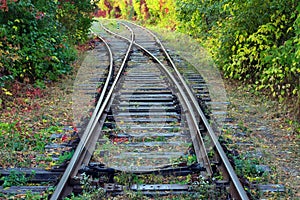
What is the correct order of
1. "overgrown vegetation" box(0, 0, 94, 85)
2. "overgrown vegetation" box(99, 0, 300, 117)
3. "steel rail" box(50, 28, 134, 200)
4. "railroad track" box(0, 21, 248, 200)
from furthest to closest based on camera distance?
1. "overgrown vegetation" box(0, 0, 94, 85)
2. "overgrown vegetation" box(99, 0, 300, 117)
3. "railroad track" box(0, 21, 248, 200)
4. "steel rail" box(50, 28, 134, 200)

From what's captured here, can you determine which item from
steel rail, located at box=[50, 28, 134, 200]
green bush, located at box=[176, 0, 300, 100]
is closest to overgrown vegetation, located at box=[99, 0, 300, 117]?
green bush, located at box=[176, 0, 300, 100]

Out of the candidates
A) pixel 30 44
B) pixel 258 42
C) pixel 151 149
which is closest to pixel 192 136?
pixel 151 149

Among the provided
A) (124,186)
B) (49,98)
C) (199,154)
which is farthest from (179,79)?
(124,186)

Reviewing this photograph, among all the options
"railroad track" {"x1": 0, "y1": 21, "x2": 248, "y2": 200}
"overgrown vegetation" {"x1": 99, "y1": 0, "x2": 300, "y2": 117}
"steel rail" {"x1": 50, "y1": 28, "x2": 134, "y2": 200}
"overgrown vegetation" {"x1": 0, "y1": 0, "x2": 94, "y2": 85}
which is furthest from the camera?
"overgrown vegetation" {"x1": 0, "y1": 0, "x2": 94, "y2": 85}

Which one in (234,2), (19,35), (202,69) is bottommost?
(202,69)

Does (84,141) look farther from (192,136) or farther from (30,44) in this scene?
(30,44)

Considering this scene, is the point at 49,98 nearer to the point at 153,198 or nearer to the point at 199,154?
the point at 199,154

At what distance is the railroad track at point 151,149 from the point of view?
13.4 ft

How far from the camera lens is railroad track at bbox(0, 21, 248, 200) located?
4070 millimetres

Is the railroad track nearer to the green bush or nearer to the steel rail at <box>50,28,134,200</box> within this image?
the steel rail at <box>50,28,134,200</box>

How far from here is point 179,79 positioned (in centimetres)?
929

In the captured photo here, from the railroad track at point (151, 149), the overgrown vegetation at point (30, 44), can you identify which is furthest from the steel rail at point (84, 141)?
the overgrown vegetation at point (30, 44)

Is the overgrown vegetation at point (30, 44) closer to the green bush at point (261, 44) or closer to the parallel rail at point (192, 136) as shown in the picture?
the parallel rail at point (192, 136)

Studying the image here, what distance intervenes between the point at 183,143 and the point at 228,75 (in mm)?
5259
